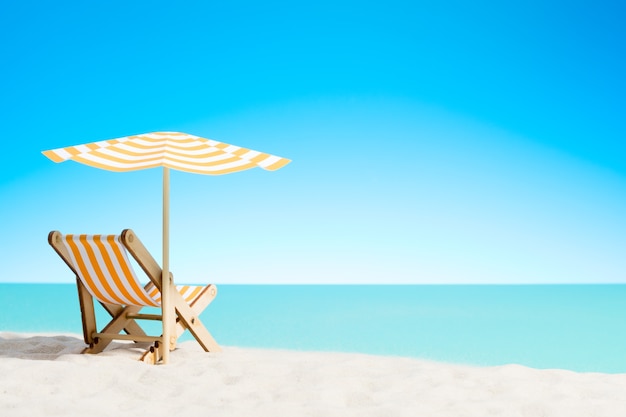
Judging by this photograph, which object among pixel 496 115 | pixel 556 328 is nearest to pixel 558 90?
pixel 496 115

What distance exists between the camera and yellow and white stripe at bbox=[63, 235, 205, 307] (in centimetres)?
364

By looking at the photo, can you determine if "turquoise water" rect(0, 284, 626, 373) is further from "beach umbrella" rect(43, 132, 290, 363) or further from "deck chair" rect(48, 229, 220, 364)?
"beach umbrella" rect(43, 132, 290, 363)

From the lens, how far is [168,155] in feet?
11.9

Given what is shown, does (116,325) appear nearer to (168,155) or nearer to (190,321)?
(190,321)

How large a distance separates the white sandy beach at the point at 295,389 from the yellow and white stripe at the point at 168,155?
44.2 inches

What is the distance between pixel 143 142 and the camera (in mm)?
3988

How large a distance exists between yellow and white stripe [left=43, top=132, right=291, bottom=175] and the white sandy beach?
1122mm

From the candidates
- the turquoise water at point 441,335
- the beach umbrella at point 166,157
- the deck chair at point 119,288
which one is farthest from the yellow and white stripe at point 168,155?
the turquoise water at point 441,335

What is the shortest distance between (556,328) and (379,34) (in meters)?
12.8

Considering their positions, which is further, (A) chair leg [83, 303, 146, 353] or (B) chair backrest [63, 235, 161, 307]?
(A) chair leg [83, 303, 146, 353]

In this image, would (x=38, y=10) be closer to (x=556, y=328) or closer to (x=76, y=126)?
(x=76, y=126)

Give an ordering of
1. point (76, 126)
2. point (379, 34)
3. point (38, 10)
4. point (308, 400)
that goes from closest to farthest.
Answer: point (308, 400) → point (38, 10) → point (76, 126) → point (379, 34)

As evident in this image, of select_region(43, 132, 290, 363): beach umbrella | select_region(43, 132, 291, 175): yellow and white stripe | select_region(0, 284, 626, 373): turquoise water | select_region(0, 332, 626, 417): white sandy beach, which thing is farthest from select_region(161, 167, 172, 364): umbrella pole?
select_region(0, 284, 626, 373): turquoise water

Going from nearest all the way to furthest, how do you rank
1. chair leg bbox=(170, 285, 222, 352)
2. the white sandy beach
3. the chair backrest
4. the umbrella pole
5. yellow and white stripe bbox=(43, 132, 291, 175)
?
the white sandy beach, yellow and white stripe bbox=(43, 132, 291, 175), the chair backrest, the umbrella pole, chair leg bbox=(170, 285, 222, 352)
